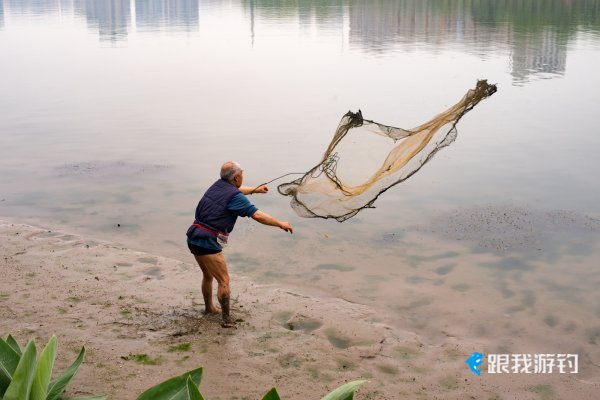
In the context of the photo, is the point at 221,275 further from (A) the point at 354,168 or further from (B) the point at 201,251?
(A) the point at 354,168

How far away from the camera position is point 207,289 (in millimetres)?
7000

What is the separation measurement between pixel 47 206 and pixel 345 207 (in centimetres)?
588

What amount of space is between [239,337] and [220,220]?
1.15 meters

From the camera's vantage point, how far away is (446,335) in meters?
6.92

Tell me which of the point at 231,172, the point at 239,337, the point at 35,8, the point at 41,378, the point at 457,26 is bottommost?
the point at 239,337

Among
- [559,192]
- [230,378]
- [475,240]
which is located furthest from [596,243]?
[230,378]

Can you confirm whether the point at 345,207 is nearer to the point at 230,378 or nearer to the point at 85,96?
the point at 230,378

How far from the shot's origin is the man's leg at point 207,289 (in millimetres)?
6848

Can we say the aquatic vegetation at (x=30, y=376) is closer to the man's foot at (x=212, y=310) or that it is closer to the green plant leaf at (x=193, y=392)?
the green plant leaf at (x=193, y=392)

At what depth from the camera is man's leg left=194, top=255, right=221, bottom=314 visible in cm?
685

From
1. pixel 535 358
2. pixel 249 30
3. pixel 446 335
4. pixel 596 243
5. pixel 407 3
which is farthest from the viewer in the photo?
pixel 407 3

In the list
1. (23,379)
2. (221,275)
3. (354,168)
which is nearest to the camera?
(23,379)

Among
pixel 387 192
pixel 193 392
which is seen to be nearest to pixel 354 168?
pixel 387 192

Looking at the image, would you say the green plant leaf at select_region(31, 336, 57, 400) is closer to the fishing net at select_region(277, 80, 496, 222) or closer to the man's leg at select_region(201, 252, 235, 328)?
the man's leg at select_region(201, 252, 235, 328)
